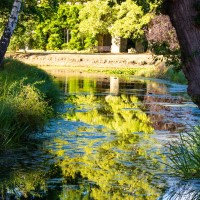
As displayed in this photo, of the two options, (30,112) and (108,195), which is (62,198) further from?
(30,112)

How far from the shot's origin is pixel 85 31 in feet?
204

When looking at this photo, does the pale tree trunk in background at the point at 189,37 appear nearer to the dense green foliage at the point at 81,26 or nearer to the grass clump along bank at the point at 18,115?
the grass clump along bank at the point at 18,115

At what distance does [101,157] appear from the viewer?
13211 mm

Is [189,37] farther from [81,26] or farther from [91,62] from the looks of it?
[81,26]

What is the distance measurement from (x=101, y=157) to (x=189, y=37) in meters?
5.54

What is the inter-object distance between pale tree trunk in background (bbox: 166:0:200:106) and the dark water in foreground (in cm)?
193

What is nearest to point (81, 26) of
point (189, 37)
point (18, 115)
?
point (18, 115)

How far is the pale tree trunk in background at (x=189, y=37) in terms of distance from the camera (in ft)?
26.7

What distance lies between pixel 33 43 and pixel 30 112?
53.9 metres

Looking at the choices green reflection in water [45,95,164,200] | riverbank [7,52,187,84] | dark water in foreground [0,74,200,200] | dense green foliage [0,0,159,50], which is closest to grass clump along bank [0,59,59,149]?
dark water in foreground [0,74,200,200]

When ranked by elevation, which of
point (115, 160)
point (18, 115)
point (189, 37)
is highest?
point (189, 37)

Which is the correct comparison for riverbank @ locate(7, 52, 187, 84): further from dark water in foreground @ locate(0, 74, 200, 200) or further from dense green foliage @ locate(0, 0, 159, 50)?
dark water in foreground @ locate(0, 74, 200, 200)

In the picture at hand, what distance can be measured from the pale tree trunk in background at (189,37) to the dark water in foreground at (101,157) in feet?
6.32

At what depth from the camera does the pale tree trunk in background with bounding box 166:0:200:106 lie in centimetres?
815
